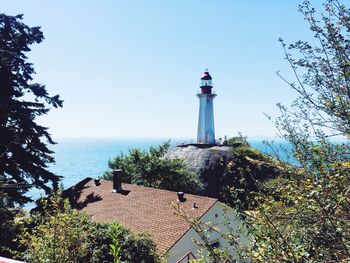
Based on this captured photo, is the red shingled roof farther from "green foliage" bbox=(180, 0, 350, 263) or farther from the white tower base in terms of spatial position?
the white tower base

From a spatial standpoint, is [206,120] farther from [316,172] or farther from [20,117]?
[316,172]

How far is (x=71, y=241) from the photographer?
20.2 feet

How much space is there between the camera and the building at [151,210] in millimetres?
15022

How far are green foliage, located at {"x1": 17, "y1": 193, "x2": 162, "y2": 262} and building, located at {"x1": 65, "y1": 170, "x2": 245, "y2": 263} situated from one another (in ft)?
8.43

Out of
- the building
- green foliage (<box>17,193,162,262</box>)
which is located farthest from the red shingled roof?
green foliage (<box>17,193,162,262</box>)

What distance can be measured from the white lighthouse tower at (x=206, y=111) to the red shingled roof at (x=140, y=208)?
2634cm

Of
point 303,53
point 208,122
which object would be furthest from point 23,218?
point 208,122

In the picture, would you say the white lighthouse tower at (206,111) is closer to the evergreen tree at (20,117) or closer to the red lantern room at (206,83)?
the red lantern room at (206,83)

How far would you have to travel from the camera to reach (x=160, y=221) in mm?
16609

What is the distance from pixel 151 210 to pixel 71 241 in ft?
39.2

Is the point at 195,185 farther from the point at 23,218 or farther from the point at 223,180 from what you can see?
the point at 23,218

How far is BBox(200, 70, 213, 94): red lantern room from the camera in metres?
47.0

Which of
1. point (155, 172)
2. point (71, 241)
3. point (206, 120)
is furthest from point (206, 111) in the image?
point (71, 241)

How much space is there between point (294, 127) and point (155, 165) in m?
23.7
